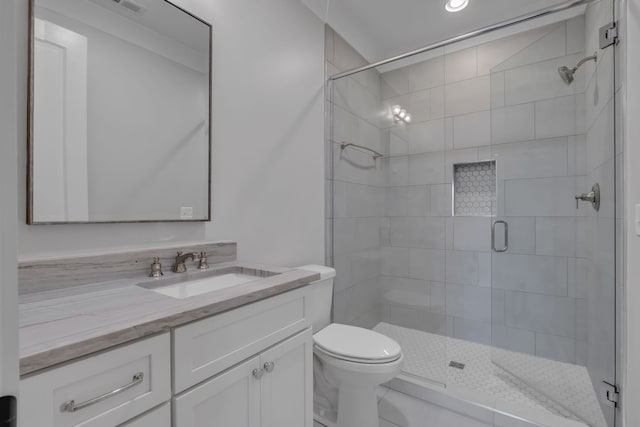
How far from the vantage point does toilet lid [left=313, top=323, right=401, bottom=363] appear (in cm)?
149

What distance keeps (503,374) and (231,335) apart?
1.98 metres

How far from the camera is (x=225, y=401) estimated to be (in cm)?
91

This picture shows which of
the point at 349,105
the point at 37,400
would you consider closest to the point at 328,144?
the point at 349,105

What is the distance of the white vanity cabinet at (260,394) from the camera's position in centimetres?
83

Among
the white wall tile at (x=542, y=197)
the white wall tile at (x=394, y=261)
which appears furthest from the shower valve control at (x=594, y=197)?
the white wall tile at (x=394, y=261)

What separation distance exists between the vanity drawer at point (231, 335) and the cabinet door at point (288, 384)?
0.16 ft

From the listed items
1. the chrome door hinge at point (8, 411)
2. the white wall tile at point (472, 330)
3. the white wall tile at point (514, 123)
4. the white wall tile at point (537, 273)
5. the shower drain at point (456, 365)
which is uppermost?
the white wall tile at point (514, 123)

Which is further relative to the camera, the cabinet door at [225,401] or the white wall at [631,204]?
the white wall at [631,204]

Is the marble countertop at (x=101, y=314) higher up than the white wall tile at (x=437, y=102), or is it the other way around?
the white wall tile at (x=437, y=102)

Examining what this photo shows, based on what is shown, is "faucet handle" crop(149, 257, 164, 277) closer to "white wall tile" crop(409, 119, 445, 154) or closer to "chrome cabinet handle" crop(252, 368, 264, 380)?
"chrome cabinet handle" crop(252, 368, 264, 380)

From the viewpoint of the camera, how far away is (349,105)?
7.98 feet

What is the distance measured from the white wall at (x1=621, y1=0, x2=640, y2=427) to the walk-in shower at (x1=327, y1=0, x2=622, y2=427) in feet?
0.36

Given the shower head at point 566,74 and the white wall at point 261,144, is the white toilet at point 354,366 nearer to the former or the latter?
the white wall at point 261,144

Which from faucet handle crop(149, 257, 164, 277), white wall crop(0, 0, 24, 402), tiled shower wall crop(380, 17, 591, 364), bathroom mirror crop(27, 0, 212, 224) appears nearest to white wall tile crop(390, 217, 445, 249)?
tiled shower wall crop(380, 17, 591, 364)
